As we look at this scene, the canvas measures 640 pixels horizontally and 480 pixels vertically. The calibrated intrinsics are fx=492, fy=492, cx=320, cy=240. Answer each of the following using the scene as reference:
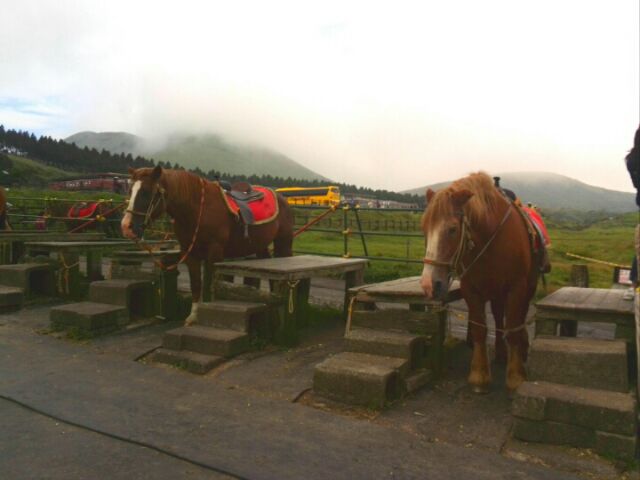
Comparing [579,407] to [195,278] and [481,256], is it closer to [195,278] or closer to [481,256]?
[481,256]

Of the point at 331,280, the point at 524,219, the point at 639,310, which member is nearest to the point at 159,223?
the point at 331,280

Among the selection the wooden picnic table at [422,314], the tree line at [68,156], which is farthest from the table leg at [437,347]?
the tree line at [68,156]

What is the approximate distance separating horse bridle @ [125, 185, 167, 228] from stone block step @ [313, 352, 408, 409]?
2539 millimetres

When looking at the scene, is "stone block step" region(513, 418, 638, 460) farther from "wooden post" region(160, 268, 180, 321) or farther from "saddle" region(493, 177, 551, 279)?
Result: "wooden post" region(160, 268, 180, 321)

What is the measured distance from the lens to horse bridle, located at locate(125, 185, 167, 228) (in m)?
5.08

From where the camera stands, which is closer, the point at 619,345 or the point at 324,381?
the point at 619,345

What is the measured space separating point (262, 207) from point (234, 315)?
187 cm

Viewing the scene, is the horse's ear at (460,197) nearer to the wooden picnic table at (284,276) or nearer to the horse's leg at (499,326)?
the horse's leg at (499,326)

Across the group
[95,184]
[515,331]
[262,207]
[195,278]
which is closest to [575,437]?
[515,331]

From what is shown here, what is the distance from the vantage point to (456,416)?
11.5 ft

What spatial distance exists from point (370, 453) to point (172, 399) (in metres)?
1.66

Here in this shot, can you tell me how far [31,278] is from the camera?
24.3ft

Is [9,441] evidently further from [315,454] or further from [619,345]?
[619,345]

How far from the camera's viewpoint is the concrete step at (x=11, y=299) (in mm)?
6641
